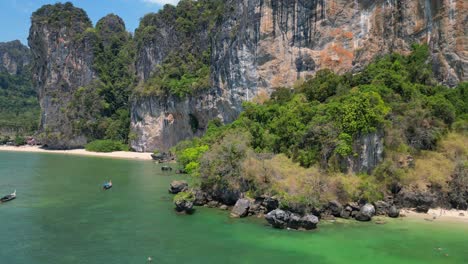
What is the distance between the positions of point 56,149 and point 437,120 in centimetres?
6887

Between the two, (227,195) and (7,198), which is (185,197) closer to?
(227,195)

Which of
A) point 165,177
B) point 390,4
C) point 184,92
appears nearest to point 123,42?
point 184,92

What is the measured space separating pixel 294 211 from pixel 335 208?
2907 millimetres

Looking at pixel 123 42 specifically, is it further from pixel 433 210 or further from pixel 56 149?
pixel 433 210

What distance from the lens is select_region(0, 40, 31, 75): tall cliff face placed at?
146 meters

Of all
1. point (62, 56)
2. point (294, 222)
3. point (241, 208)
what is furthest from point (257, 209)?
point (62, 56)

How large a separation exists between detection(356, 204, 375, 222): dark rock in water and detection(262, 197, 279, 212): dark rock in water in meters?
4.48

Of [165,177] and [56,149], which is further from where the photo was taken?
[56,149]

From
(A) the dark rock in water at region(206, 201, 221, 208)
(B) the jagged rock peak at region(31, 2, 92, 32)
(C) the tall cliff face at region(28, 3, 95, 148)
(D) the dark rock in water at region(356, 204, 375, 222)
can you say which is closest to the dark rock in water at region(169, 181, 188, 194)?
(A) the dark rock in water at region(206, 201, 221, 208)

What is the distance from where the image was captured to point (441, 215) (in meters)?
23.3

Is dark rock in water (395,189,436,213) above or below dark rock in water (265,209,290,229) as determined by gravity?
above

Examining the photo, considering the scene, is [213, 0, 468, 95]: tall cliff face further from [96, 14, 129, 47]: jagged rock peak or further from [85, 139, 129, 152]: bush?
[96, 14, 129, 47]: jagged rock peak

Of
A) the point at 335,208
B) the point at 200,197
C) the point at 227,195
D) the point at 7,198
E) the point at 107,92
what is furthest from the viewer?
the point at 107,92

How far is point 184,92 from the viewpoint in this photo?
59875 mm
